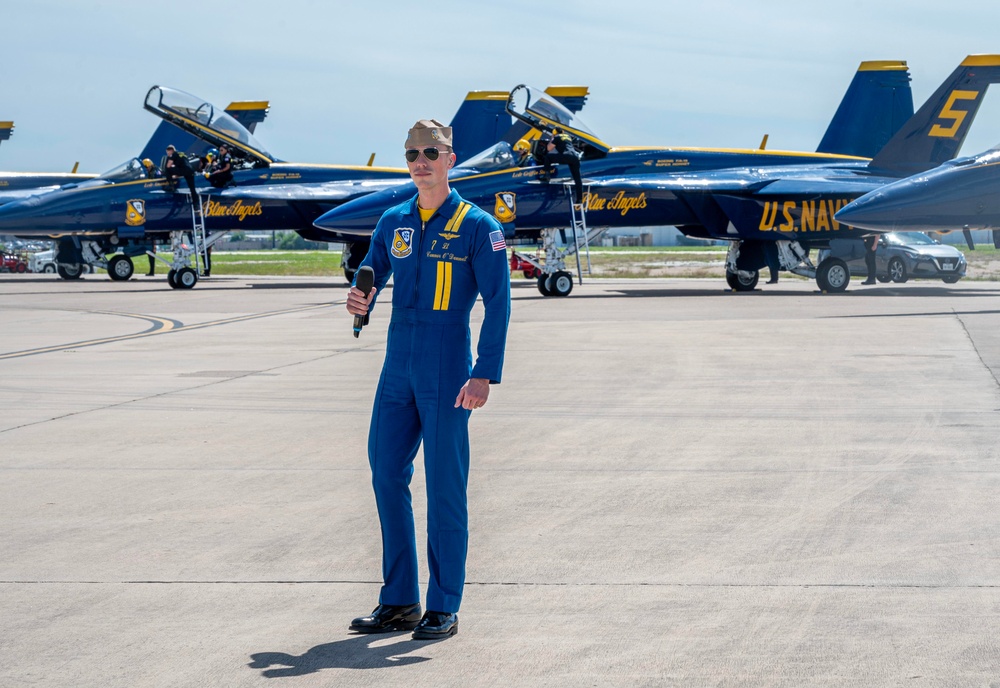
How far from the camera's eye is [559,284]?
27984mm

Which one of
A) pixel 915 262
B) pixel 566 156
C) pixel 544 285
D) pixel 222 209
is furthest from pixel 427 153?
pixel 915 262

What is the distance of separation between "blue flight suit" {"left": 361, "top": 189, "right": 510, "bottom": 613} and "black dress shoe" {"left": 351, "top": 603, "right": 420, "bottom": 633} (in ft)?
0.10

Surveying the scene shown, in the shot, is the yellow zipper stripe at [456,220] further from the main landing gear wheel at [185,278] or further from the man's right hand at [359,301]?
the main landing gear wheel at [185,278]

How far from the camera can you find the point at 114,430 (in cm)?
926

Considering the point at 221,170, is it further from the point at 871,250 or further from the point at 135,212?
the point at 871,250

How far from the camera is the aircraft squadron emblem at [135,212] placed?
3297cm

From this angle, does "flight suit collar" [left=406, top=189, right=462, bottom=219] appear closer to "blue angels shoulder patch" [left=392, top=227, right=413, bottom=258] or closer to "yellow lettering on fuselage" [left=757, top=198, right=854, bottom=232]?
"blue angels shoulder patch" [left=392, top=227, right=413, bottom=258]

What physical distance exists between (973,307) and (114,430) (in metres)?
17.7

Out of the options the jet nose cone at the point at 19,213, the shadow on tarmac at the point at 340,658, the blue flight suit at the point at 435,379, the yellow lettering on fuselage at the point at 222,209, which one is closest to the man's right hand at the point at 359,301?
the blue flight suit at the point at 435,379

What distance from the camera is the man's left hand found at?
4.68 meters

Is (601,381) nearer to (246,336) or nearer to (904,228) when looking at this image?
(246,336)

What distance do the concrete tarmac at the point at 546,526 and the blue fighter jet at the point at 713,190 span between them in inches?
568

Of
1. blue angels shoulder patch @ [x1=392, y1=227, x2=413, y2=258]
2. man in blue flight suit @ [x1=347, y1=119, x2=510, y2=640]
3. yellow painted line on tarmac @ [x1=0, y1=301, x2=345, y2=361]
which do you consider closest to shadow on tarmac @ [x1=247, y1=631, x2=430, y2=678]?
man in blue flight suit @ [x1=347, y1=119, x2=510, y2=640]

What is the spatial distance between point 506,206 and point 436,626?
2367 cm
